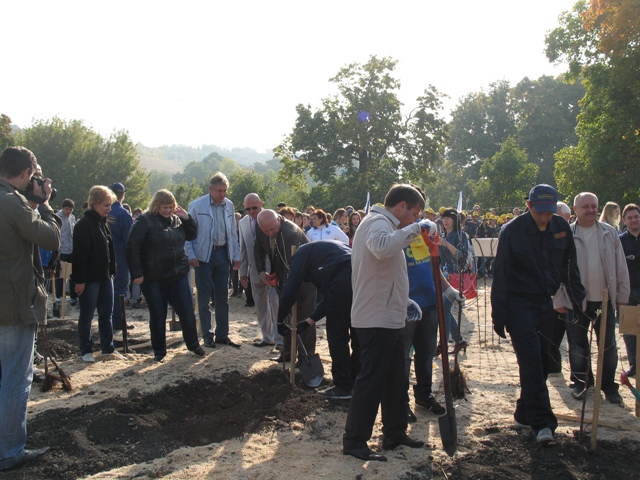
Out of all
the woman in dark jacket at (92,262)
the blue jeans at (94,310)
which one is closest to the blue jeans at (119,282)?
the blue jeans at (94,310)

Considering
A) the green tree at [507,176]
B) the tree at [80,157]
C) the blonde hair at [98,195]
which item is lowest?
the blonde hair at [98,195]

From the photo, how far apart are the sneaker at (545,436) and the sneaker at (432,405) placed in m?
1.14

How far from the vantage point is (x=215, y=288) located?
27.8 feet

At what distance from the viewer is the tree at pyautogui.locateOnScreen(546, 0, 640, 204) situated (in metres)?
23.4

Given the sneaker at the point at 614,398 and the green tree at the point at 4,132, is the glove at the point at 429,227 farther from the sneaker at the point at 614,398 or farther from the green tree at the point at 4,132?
the green tree at the point at 4,132

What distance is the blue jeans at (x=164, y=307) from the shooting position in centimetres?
748

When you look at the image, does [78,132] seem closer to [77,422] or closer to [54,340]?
[54,340]

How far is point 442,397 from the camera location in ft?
20.6

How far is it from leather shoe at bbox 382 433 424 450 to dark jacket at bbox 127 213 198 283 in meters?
3.85

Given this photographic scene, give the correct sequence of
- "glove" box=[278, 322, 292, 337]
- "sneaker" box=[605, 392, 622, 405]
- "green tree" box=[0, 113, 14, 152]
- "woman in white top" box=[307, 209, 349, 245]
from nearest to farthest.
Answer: "sneaker" box=[605, 392, 622, 405] → "glove" box=[278, 322, 292, 337] → "woman in white top" box=[307, 209, 349, 245] → "green tree" box=[0, 113, 14, 152]

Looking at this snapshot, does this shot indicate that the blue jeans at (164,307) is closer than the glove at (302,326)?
No

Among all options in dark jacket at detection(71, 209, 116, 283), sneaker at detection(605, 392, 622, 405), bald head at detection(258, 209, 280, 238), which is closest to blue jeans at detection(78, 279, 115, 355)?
dark jacket at detection(71, 209, 116, 283)

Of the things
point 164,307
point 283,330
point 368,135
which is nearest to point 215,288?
point 164,307

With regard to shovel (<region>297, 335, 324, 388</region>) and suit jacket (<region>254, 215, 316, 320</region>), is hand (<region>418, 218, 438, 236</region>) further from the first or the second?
suit jacket (<region>254, 215, 316, 320</region>)
